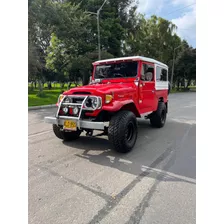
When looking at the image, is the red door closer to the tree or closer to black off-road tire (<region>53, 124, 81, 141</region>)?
Result: black off-road tire (<region>53, 124, 81, 141</region>)

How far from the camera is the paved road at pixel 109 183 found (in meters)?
2.21

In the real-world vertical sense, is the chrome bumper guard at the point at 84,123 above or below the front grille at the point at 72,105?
below

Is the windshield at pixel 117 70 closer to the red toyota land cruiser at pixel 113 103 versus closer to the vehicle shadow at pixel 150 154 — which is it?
the red toyota land cruiser at pixel 113 103

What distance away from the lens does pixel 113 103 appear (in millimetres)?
3900

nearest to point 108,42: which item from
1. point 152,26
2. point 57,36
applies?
point 57,36

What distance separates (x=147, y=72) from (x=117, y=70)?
33.3 inches

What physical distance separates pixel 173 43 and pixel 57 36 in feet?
70.6

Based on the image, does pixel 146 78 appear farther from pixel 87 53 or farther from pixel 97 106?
pixel 87 53

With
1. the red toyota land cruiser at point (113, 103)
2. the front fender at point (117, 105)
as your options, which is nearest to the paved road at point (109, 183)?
the red toyota land cruiser at point (113, 103)

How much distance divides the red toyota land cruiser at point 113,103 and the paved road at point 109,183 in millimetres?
444

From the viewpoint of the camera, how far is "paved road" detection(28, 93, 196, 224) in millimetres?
2215

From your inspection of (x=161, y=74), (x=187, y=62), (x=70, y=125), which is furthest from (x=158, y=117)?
(x=187, y=62)

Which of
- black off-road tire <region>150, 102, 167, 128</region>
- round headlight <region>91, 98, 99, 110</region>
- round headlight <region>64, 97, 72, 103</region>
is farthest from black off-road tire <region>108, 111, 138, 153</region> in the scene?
black off-road tire <region>150, 102, 167, 128</region>

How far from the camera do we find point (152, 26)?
28.9 metres
